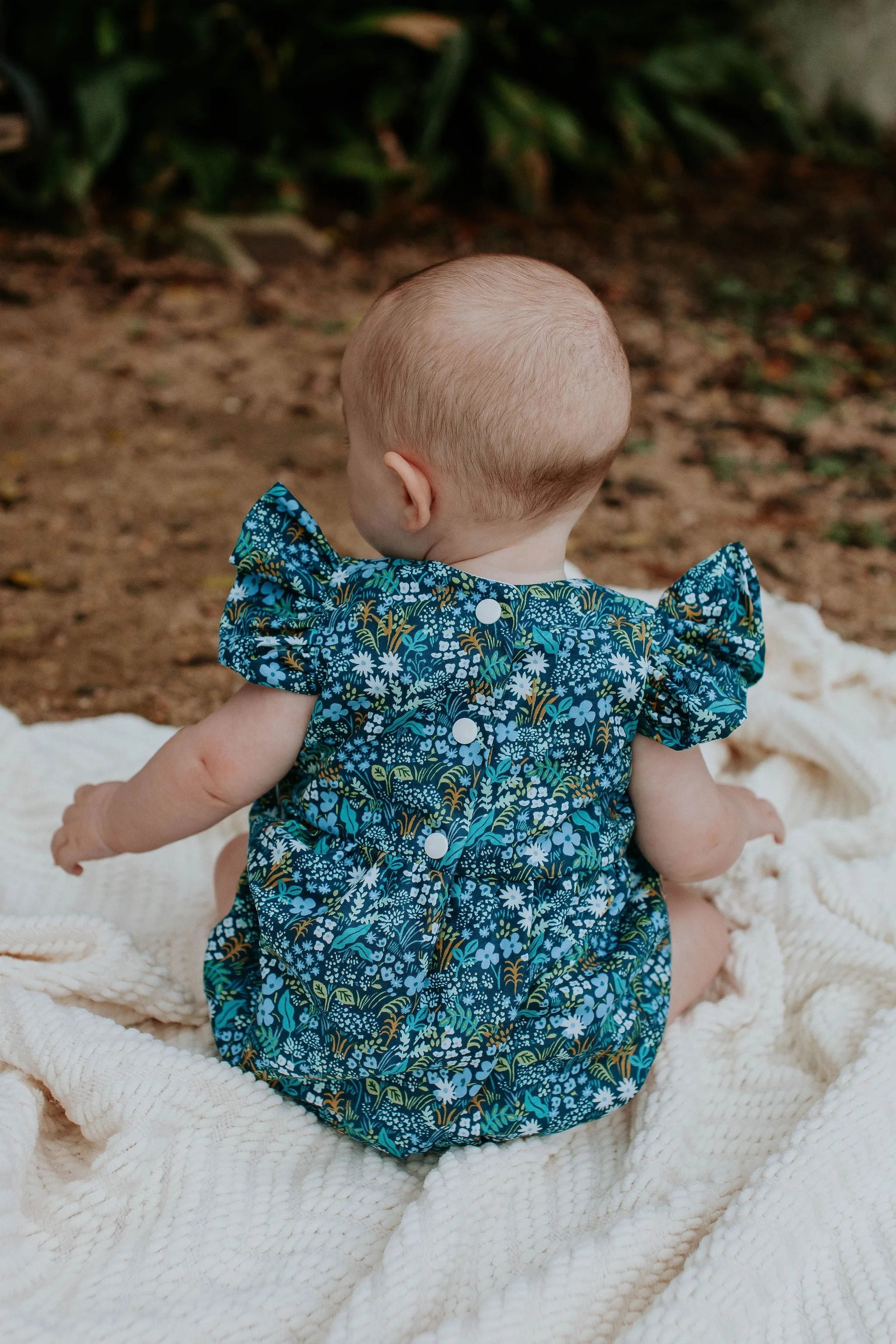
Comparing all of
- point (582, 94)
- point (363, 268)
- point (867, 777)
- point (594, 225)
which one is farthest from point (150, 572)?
point (582, 94)

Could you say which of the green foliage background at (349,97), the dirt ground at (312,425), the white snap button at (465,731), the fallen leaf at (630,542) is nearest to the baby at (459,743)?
the white snap button at (465,731)

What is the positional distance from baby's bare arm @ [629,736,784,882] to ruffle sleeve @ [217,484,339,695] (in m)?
0.45

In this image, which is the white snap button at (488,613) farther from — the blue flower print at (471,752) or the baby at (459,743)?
the blue flower print at (471,752)

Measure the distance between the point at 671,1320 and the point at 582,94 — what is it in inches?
261

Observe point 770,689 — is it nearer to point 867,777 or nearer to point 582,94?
point 867,777

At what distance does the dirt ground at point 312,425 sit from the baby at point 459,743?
1.17 metres

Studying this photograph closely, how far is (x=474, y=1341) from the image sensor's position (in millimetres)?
1310

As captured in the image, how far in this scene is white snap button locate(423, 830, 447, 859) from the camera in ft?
4.93

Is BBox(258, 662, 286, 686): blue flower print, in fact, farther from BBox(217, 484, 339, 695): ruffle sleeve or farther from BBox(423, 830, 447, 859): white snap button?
BBox(423, 830, 447, 859): white snap button

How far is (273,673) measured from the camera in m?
1.49

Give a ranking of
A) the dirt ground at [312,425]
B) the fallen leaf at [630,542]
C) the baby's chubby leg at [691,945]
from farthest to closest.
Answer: the fallen leaf at [630,542] → the dirt ground at [312,425] → the baby's chubby leg at [691,945]

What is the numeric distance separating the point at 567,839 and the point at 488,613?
1.05 feet

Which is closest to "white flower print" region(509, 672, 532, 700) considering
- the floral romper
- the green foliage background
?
the floral romper

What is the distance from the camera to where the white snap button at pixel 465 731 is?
148cm
